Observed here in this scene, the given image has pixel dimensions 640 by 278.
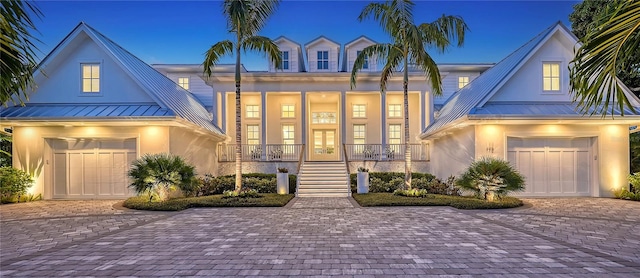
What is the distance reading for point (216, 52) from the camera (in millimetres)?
12164

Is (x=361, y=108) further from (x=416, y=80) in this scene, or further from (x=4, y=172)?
(x=4, y=172)

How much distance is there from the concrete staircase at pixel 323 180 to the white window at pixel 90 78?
9.93 meters

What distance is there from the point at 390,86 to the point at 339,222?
12498 mm

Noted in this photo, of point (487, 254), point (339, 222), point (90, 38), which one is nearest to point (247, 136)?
point (90, 38)

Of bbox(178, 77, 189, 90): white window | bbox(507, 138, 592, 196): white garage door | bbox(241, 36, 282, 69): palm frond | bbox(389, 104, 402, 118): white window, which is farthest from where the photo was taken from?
bbox(178, 77, 189, 90): white window

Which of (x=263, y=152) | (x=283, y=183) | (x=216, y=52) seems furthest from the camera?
(x=263, y=152)

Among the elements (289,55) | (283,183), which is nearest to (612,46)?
(283,183)

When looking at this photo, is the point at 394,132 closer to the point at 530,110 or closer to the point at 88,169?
the point at 530,110

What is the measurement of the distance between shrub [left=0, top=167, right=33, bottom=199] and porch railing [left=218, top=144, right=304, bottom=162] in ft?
26.1

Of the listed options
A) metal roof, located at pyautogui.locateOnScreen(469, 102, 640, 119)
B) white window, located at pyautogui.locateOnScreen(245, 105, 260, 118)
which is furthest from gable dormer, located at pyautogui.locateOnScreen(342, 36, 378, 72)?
metal roof, located at pyautogui.locateOnScreen(469, 102, 640, 119)

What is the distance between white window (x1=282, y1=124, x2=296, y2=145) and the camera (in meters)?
20.0

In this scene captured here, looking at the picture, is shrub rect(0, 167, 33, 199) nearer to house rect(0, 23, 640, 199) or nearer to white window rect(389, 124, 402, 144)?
house rect(0, 23, 640, 199)

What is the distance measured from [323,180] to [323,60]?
353 inches

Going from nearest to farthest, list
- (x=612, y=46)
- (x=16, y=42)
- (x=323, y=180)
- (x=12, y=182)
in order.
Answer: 1. (x=612, y=46)
2. (x=16, y=42)
3. (x=12, y=182)
4. (x=323, y=180)
